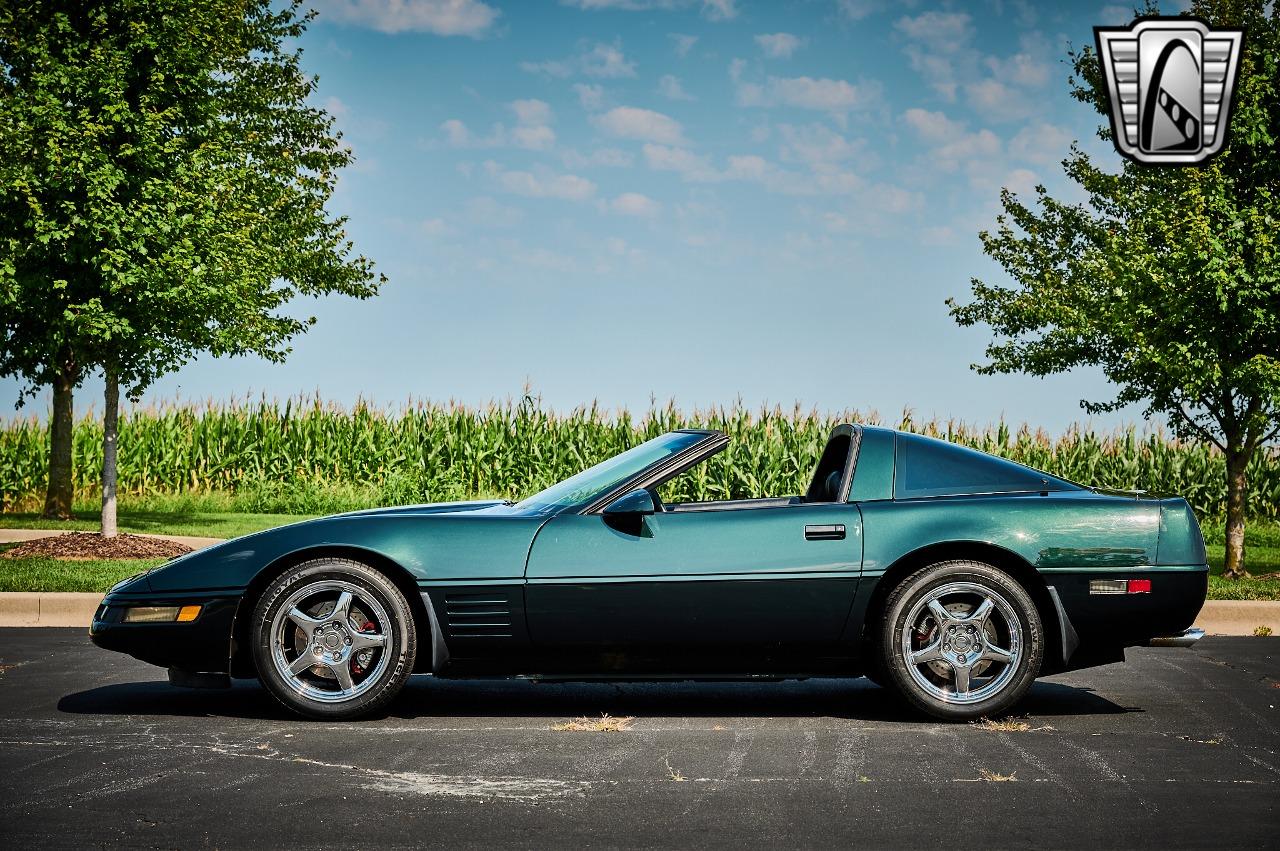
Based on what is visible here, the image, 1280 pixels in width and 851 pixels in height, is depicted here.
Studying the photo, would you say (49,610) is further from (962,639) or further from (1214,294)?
(1214,294)

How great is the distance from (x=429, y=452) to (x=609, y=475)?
18606mm

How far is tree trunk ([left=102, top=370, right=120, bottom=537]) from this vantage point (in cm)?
1564

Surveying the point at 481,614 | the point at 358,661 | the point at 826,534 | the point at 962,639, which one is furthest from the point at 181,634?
the point at 962,639

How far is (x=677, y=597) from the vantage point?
18.8 ft

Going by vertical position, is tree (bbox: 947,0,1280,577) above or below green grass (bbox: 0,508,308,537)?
above

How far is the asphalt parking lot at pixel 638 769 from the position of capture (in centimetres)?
409

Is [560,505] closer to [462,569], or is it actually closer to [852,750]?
[462,569]

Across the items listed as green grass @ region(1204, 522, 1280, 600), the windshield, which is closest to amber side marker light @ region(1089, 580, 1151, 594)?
the windshield

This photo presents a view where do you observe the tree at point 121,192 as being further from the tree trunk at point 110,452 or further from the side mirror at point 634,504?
the side mirror at point 634,504

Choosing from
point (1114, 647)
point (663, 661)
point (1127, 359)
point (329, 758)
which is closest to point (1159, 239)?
point (1127, 359)

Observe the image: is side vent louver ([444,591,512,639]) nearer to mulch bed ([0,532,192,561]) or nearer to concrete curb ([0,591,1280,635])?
concrete curb ([0,591,1280,635])

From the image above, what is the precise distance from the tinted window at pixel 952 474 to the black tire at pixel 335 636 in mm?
2441

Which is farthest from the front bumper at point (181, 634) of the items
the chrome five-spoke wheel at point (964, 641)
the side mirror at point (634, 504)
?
the chrome five-spoke wheel at point (964, 641)

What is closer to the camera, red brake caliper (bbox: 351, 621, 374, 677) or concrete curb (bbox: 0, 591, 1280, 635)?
red brake caliper (bbox: 351, 621, 374, 677)
